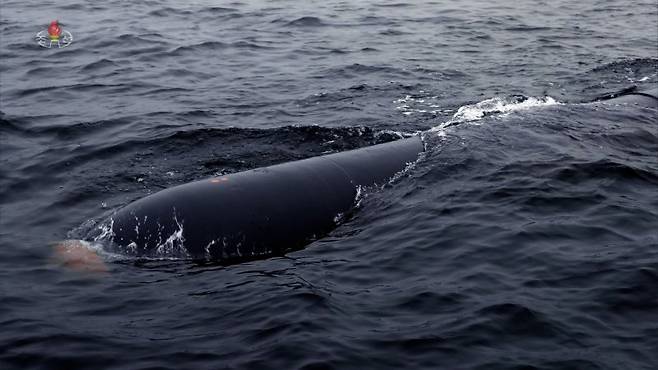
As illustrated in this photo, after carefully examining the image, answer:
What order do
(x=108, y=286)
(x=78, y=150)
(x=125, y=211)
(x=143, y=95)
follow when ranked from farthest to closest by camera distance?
(x=143, y=95)
(x=78, y=150)
(x=125, y=211)
(x=108, y=286)

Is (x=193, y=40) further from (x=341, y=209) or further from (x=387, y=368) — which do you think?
(x=387, y=368)

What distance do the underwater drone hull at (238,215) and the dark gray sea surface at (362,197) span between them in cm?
22

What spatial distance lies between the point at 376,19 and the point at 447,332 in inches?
785

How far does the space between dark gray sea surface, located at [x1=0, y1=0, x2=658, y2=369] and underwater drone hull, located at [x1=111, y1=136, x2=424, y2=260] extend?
0.22m

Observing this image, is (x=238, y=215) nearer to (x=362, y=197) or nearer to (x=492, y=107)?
(x=362, y=197)

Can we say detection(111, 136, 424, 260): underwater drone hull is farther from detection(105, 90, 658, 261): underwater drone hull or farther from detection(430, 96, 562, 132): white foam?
detection(430, 96, 562, 132): white foam

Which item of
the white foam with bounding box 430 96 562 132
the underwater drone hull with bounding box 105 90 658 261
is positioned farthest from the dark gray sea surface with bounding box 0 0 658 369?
the underwater drone hull with bounding box 105 90 658 261

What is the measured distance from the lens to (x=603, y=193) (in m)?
11.2

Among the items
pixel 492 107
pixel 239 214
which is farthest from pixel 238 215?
pixel 492 107

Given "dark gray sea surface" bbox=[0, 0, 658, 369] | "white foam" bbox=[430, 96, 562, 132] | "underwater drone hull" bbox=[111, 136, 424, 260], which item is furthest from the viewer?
"white foam" bbox=[430, 96, 562, 132]

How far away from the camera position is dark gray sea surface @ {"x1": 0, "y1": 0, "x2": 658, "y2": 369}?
25.4 ft

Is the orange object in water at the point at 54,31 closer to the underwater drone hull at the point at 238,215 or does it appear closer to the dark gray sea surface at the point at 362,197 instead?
the dark gray sea surface at the point at 362,197

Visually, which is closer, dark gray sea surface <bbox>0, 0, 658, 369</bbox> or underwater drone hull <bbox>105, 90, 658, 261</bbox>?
dark gray sea surface <bbox>0, 0, 658, 369</bbox>

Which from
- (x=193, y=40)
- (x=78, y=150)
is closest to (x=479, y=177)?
(x=78, y=150)
